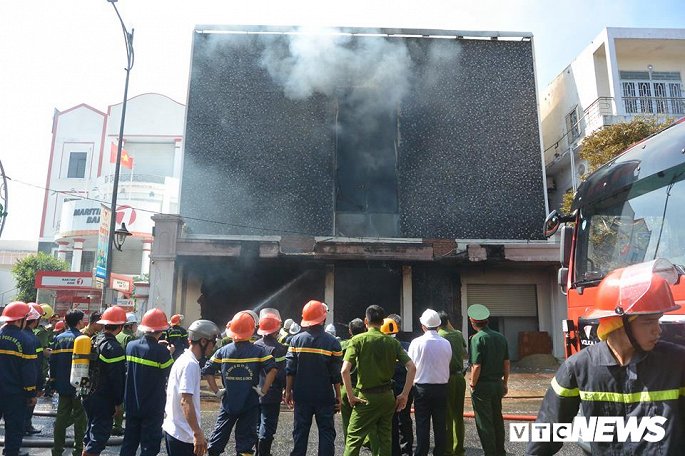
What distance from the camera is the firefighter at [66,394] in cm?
516

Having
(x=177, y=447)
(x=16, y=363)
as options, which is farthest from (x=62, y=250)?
(x=177, y=447)

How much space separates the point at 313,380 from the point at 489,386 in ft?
6.10

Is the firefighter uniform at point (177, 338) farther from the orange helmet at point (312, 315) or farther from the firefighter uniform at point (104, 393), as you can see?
the orange helmet at point (312, 315)

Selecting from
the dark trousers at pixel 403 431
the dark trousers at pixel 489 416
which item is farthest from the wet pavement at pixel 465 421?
the dark trousers at pixel 489 416

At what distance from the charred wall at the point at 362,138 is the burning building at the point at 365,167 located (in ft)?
0.15

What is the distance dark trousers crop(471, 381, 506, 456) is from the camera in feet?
16.2

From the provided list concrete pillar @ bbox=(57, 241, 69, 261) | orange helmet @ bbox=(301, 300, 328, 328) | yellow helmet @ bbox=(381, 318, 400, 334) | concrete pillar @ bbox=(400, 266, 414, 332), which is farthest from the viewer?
concrete pillar @ bbox=(57, 241, 69, 261)

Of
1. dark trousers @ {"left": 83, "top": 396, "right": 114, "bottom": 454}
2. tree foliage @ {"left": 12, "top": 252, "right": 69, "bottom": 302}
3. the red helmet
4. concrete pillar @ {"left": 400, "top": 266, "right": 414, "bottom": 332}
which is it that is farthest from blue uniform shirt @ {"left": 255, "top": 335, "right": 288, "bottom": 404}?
tree foliage @ {"left": 12, "top": 252, "right": 69, "bottom": 302}

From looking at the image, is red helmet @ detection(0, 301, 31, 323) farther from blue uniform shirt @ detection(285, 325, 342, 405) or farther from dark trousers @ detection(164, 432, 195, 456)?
blue uniform shirt @ detection(285, 325, 342, 405)

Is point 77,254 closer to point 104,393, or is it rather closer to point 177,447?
point 104,393

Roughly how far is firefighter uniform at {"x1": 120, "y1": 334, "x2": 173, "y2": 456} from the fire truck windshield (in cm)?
430

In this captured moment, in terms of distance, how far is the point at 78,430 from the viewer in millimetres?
5359

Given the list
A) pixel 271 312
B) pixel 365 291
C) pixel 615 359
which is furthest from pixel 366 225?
pixel 615 359

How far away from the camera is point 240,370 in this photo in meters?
4.50
